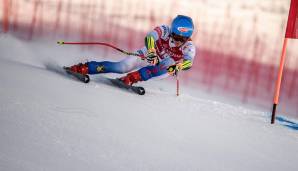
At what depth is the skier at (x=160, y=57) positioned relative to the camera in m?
4.17

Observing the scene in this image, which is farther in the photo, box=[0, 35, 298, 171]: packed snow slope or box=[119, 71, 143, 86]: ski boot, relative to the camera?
box=[119, 71, 143, 86]: ski boot

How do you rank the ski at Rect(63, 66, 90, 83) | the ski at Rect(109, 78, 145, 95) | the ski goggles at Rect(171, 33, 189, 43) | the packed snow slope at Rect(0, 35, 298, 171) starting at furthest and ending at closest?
the ski goggles at Rect(171, 33, 189, 43)
the ski at Rect(109, 78, 145, 95)
the ski at Rect(63, 66, 90, 83)
the packed snow slope at Rect(0, 35, 298, 171)

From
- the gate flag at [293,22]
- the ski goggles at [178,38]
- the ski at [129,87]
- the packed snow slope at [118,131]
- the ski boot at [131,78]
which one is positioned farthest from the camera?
the ski goggles at [178,38]

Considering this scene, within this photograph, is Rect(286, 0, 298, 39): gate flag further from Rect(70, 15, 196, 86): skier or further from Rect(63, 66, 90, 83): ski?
Rect(63, 66, 90, 83): ski

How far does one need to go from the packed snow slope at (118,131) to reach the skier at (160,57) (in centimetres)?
20

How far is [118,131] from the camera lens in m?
2.38

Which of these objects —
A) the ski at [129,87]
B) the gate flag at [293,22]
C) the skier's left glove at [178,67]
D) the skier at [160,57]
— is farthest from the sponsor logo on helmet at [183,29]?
the gate flag at [293,22]

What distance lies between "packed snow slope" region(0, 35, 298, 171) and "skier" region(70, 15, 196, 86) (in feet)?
0.64

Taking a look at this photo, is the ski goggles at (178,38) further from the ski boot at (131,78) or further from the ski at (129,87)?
the ski at (129,87)

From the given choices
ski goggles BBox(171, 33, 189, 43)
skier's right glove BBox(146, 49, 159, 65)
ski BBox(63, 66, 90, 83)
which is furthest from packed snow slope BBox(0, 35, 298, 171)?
ski goggles BBox(171, 33, 189, 43)

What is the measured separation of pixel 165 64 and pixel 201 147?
1985 millimetres

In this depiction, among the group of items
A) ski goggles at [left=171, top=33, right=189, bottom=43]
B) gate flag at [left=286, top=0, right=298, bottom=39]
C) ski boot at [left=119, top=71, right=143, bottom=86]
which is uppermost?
gate flag at [left=286, top=0, right=298, bottom=39]

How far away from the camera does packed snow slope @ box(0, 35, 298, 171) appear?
6.03ft

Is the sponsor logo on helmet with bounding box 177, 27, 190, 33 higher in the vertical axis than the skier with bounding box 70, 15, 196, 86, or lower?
higher
